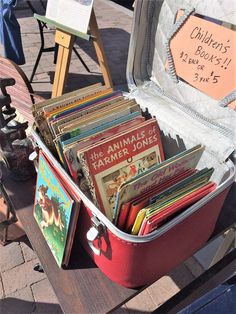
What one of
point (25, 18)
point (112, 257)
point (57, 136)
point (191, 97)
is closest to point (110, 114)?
point (57, 136)

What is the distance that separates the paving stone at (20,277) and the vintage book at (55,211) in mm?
844

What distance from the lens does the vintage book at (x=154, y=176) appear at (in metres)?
Answer: 0.73

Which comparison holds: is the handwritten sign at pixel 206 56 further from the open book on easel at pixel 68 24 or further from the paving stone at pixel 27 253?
the paving stone at pixel 27 253

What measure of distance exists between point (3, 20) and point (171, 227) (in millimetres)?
2359

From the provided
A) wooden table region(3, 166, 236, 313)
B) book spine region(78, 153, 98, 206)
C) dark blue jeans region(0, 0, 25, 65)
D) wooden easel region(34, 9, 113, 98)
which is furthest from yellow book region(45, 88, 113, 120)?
dark blue jeans region(0, 0, 25, 65)

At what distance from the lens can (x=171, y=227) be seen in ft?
2.33

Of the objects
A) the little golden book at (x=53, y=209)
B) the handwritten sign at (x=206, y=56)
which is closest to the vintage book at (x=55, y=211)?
the little golden book at (x=53, y=209)

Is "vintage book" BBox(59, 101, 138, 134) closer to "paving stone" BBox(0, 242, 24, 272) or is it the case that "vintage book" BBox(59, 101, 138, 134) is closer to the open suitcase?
the open suitcase

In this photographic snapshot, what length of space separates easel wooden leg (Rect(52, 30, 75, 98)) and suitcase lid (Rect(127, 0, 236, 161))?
102cm

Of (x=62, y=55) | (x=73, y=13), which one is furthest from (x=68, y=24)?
(x=62, y=55)

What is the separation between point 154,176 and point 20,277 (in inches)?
49.1

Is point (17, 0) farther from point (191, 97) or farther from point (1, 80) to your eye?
point (191, 97)

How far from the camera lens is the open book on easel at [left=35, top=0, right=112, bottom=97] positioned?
1.96m

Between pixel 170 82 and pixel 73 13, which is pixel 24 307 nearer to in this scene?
pixel 170 82
